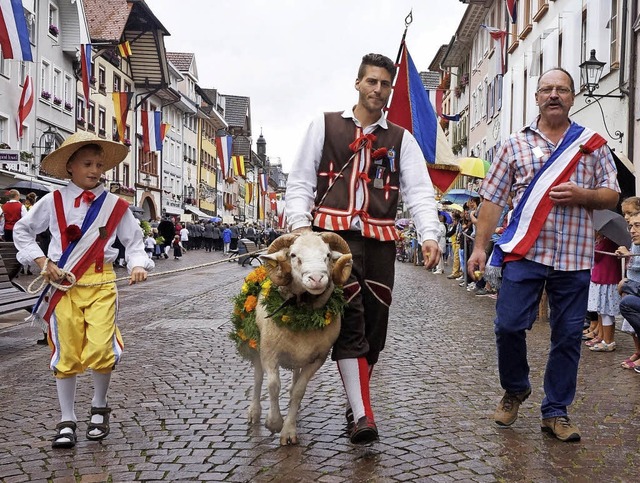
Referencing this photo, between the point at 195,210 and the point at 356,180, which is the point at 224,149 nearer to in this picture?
the point at 195,210

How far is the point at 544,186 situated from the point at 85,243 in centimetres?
272

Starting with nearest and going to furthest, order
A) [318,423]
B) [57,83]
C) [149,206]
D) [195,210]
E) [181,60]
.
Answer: [318,423], [57,83], [149,206], [181,60], [195,210]

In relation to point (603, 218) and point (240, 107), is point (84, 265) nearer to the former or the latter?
point (603, 218)

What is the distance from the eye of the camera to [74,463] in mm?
4242

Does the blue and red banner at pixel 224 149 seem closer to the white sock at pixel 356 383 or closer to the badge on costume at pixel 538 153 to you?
the badge on costume at pixel 538 153

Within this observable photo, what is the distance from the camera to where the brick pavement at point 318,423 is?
13.6 ft

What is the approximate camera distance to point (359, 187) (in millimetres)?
4625

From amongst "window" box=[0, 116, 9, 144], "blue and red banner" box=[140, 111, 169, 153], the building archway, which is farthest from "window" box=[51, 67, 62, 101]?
the building archway

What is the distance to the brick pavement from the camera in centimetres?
413

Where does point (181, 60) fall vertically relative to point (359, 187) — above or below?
above

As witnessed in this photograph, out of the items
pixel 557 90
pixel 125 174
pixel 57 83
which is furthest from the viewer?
pixel 125 174

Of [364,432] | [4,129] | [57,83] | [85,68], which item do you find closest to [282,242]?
[364,432]

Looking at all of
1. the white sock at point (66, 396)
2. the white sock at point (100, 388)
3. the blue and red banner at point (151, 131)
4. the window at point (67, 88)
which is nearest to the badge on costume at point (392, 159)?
the white sock at point (100, 388)

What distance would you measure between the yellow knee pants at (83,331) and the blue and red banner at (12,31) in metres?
13.6
